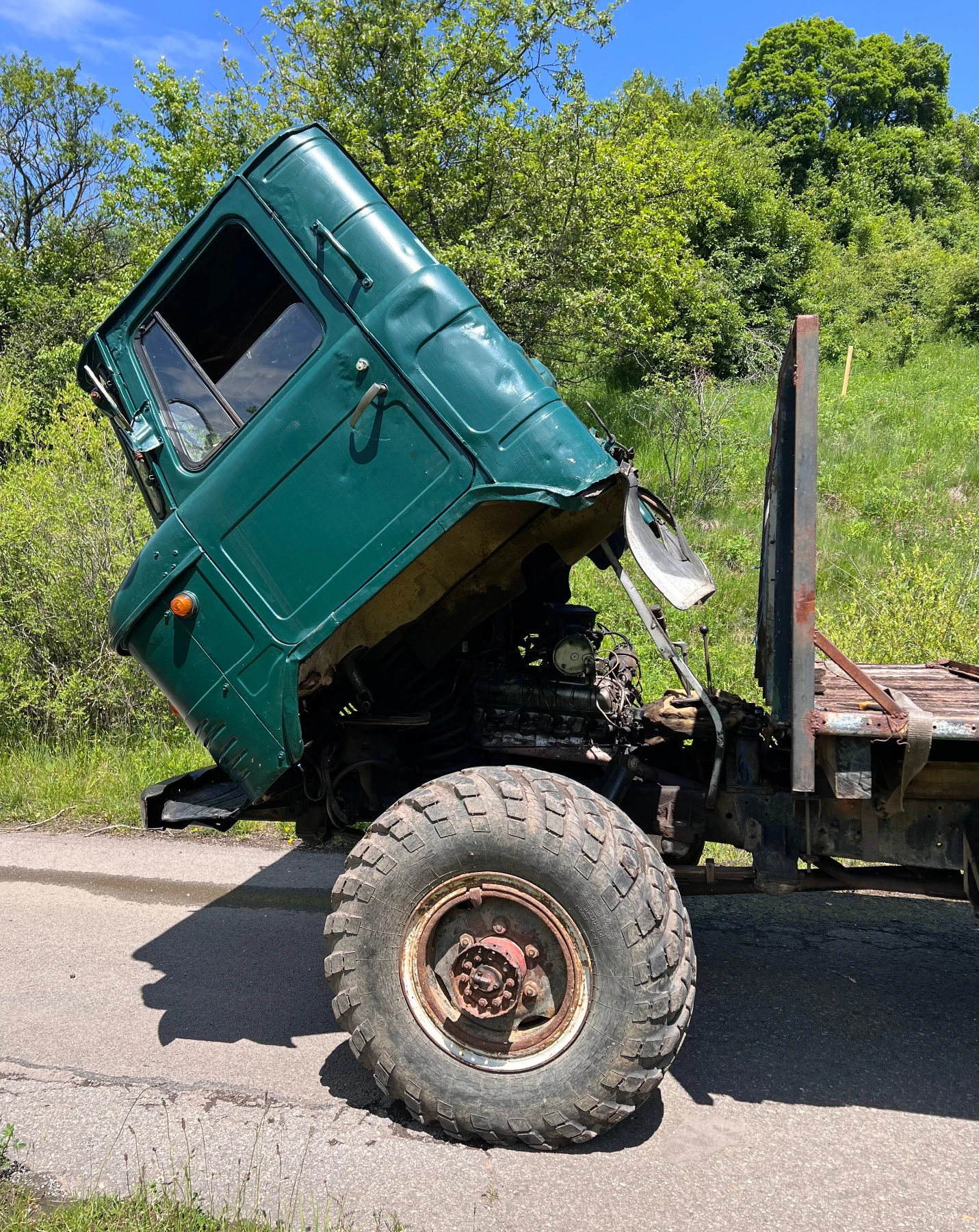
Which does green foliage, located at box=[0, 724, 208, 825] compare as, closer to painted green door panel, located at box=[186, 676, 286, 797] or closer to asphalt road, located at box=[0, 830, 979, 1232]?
asphalt road, located at box=[0, 830, 979, 1232]

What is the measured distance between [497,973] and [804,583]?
1.60 m

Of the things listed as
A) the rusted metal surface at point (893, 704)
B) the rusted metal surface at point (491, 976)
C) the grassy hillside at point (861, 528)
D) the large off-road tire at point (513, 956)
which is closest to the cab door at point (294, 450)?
the large off-road tire at point (513, 956)

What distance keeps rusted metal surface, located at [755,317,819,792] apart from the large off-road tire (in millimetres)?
655

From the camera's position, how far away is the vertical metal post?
286 cm

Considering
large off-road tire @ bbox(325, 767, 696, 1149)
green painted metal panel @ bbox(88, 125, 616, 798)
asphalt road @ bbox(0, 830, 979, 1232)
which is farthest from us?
green painted metal panel @ bbox(88, 125, 616, 798)

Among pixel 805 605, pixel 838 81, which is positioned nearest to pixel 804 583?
pixel 805 605

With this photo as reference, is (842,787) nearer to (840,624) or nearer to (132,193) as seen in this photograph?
(840,624)

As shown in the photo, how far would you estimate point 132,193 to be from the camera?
14.8m

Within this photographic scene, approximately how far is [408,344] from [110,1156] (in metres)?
2.83

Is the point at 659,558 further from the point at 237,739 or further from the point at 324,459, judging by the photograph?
the point at 237,739

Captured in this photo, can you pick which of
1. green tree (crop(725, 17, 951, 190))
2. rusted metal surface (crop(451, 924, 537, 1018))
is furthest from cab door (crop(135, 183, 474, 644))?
green tree (crop(725, 17, 951, 190))

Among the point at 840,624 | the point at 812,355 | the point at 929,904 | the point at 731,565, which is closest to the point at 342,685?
the point at 812,355

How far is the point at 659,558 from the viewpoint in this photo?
328cm

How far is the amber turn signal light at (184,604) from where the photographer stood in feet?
11.4
